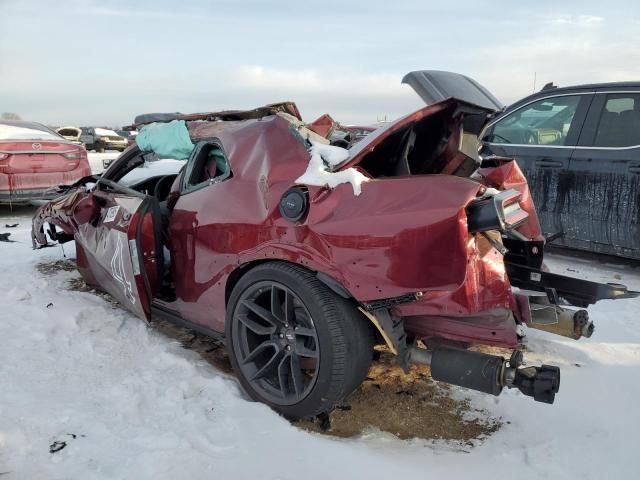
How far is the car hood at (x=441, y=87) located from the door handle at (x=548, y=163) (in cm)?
69

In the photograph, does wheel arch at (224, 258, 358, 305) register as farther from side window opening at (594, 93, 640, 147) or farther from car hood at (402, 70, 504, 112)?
side window opening at (594, 93, 640, 147)

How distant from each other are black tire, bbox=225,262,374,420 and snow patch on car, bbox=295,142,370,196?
0.45 metres

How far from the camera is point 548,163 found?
5508 mm

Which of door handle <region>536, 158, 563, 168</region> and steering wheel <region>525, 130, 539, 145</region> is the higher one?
steering wheel <region>525, 130, 539, 145</region>

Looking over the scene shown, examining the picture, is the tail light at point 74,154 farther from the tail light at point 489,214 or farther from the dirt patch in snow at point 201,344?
the tail light at point 489,214

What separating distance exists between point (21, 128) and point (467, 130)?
7596mm

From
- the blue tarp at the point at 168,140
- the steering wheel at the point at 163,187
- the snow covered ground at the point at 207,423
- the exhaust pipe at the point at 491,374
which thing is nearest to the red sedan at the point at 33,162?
the steering wheel at the point at 163,187

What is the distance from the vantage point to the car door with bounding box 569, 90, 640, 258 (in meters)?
4.91

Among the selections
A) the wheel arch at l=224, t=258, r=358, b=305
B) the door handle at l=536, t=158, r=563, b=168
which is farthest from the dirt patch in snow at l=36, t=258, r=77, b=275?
the door handle at l=536, t=158, r=563, b=168

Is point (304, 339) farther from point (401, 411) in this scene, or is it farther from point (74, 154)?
point (74, 154)

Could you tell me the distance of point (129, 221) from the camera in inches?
132

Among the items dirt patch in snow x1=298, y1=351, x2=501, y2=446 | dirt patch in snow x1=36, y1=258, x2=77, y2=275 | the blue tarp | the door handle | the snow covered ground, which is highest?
→ the blue tarp

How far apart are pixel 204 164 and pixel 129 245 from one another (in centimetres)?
69

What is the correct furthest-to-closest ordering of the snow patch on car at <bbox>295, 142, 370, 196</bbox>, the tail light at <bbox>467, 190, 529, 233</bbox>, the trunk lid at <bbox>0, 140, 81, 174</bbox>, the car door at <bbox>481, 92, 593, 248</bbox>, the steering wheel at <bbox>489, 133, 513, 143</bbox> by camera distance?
1. the trunk lid at <bbox>0, 140, 81, 174</bbox>
2. the steering wheel at <bbox>489, 133, 513, 143</bbox>
3. the car door at <bbox>481, 92, 593, 248</bbox>
4. the snow patch on car at <bbox>295, 142, 370, 196</bbox>
5. the tail light at <bbox>467, 190, 529, 233</bbox>
